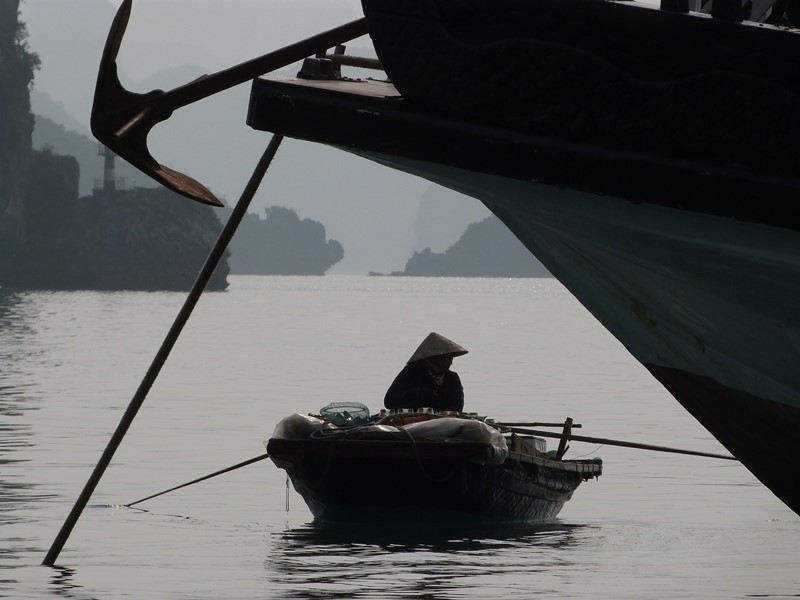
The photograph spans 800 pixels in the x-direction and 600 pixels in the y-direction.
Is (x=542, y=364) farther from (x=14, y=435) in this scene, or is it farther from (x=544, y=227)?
(x=544, y=227)

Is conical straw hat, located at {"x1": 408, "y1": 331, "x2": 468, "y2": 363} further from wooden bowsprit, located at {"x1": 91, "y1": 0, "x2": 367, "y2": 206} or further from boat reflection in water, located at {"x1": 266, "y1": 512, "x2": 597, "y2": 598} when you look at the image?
wooden bowsprit, located at {"x1": 91, "y1": 0, "x2": 367, "y2": 206}

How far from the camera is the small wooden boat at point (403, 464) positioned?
11.4 meters

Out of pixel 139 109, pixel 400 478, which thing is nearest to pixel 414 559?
pixel 400 478

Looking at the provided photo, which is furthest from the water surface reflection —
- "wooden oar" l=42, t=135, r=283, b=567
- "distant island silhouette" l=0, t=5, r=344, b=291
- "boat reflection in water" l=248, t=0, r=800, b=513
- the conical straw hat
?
"distant island silhouette" l=0, t=5, r=344, b=291

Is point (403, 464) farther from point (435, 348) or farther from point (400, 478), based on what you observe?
point (435, 348)

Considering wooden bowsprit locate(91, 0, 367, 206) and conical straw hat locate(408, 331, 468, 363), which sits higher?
wooden bowsprit locate(91, 0, 367, 206)

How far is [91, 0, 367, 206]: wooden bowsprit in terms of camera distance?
4.19 metres

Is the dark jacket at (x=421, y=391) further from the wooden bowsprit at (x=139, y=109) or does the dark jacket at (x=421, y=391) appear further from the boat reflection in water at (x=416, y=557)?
the wooden bowsprit at (x=139, y=109)

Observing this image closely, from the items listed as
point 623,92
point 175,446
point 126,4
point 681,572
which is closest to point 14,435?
point 175,446

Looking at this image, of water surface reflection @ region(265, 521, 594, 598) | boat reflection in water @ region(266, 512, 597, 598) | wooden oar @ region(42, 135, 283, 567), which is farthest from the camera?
boat reflection in water @ region(266, 512, 597, 598)

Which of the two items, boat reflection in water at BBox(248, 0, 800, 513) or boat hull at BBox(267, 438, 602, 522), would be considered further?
boat hull at BBox(267, 438, 602, 522)

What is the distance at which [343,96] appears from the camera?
379 centimetres

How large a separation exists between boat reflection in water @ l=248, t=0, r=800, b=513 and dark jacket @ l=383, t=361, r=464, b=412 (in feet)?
27.0

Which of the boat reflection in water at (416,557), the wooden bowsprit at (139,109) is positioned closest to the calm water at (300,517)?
the boat reflection in water at (416,557)
